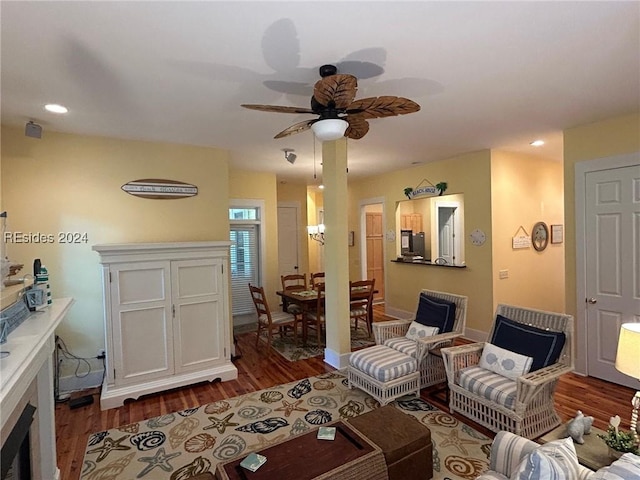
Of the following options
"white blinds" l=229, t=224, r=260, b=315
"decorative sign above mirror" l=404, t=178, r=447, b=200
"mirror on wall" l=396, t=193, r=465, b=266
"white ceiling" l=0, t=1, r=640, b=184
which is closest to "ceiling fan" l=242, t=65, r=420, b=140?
"white ceiling" l=0, t=1, r=640, b=184

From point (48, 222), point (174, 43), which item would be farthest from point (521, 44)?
point (48, 222)

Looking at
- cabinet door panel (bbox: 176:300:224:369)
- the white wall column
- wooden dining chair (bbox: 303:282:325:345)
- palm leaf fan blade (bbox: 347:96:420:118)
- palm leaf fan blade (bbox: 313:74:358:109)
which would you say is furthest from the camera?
wooden dining chair (bbox: 303:282:325:345)

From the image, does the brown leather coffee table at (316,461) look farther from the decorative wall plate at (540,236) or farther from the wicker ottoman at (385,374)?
the decorative wall plate at (540,236)

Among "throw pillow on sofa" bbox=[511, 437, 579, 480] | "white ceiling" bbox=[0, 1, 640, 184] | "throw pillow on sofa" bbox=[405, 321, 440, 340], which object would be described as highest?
"white ceiling" bbox=[0, 1, 640, 184]

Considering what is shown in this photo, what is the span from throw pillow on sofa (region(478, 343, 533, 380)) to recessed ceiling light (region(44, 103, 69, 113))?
4.18 metres

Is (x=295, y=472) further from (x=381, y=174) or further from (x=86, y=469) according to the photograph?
(x=381, y=174)

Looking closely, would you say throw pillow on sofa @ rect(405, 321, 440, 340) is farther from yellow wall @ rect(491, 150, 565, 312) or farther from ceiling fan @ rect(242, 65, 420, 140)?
ceiling fan @ rect(242, 65, 420, 140)

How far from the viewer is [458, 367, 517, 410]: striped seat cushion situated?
8.13ft

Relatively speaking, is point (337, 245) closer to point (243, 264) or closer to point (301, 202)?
point (243, 264)

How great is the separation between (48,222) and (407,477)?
399cm

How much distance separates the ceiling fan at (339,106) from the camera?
198cm

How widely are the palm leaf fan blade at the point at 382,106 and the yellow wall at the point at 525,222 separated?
315 cm

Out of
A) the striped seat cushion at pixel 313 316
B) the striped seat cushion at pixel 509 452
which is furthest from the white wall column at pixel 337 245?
the striped seat cushion at pixel 509 452

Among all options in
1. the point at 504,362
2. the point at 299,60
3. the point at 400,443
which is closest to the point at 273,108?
the point at 299,60
